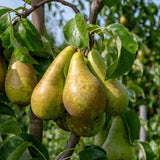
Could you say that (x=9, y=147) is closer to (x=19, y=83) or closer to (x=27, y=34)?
(x=19, y=83)

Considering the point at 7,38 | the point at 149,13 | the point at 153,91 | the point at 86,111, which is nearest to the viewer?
the point at 86,111

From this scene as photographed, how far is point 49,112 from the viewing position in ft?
1.74

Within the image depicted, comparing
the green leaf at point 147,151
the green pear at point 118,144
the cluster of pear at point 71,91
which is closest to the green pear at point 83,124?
the cluster of pear at point 71,91

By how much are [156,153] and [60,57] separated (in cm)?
194

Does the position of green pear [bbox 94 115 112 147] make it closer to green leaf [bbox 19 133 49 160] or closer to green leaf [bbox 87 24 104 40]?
green leaf [bbox 19 133 49 160]

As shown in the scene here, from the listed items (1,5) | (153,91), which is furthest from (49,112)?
(153,91)

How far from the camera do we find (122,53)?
51 centimetres

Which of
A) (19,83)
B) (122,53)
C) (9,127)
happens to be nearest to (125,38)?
(122,53)

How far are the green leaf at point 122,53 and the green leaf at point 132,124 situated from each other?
1.05 ft

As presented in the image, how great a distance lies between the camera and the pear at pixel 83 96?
1.61ft

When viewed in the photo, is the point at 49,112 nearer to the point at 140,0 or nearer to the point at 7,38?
the point at 7,38

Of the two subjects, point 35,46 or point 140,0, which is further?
point 140,0

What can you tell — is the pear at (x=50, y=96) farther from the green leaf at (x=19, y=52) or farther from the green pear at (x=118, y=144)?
the green pear at (x=118, y=144)

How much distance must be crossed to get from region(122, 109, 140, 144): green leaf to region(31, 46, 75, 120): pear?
0.33 m
